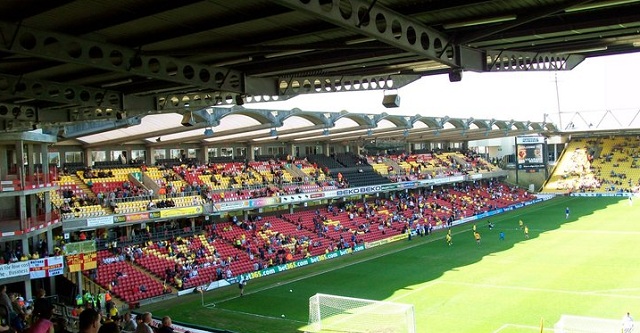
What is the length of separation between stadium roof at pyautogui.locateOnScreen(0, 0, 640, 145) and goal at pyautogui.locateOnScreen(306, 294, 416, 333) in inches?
396

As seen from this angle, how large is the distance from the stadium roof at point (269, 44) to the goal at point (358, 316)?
33.0 ft

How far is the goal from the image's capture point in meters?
22.9

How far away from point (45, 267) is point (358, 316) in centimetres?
1455

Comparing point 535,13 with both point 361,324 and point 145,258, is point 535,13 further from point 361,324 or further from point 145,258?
point 145,258

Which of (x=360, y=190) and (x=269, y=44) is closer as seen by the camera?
(x=269, y=44)

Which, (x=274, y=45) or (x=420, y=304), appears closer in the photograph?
(x=274, y=45)

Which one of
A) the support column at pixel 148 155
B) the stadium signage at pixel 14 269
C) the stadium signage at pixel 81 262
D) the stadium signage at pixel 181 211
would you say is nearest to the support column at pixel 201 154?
the support column at pixel 148 155

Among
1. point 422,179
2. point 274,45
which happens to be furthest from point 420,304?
point 422,179

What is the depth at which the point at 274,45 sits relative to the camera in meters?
11.7

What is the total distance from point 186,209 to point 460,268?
17360 millimetres

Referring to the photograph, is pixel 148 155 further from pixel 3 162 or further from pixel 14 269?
pixel 14 269

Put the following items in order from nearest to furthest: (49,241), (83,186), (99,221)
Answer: (49,241) → (99,221) → (83,186)

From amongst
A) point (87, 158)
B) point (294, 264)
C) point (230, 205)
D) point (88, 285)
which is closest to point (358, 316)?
point (294, 264)

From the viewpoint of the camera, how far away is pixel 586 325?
21.3m
